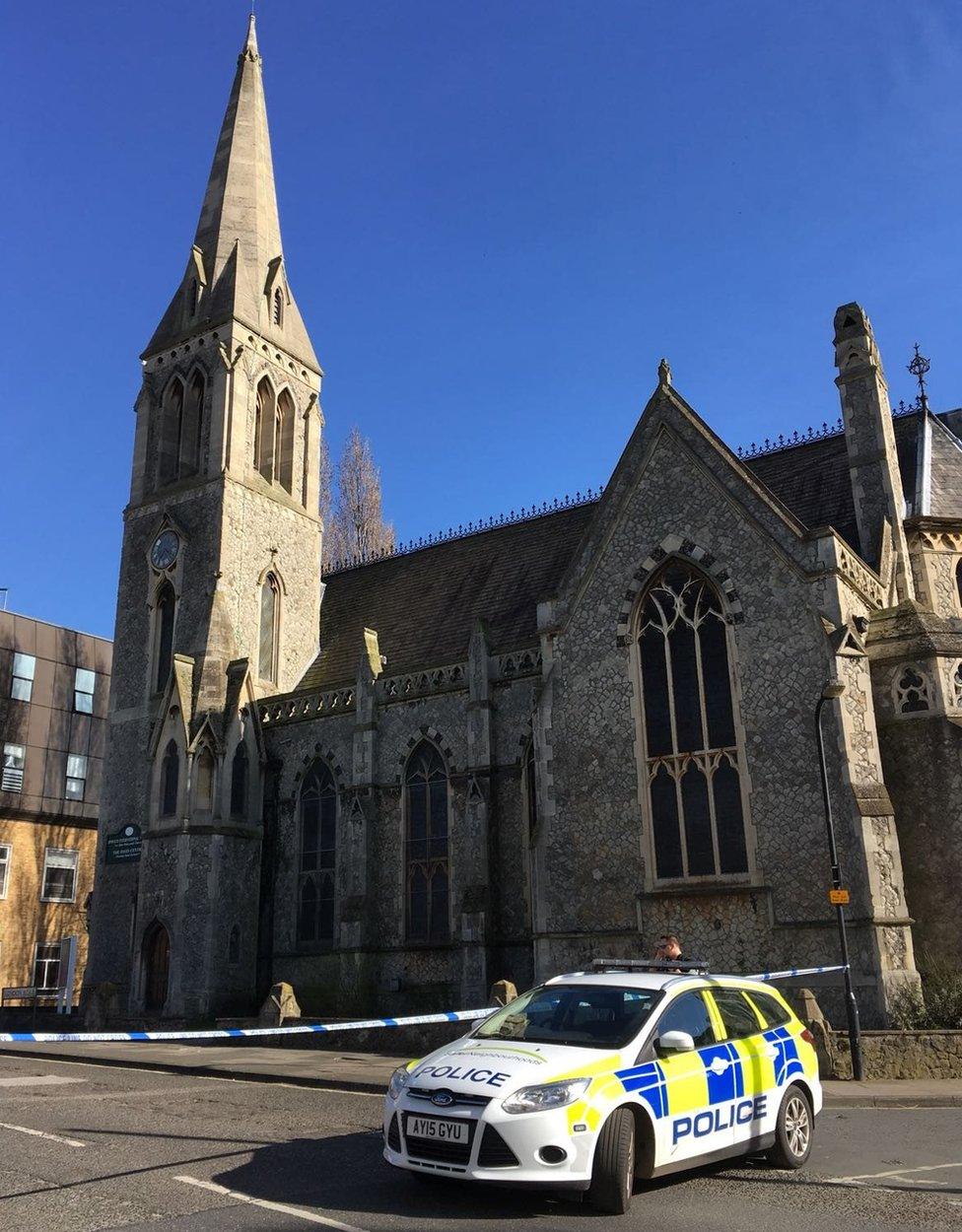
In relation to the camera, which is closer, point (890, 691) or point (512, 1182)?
point (512, 1182)

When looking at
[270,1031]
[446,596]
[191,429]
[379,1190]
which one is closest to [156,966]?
[446,596]

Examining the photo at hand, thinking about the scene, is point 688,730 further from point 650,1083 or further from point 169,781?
point 169,781

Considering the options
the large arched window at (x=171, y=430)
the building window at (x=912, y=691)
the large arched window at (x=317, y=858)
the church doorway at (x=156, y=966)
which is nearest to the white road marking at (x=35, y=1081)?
the church doorway at (x=156, y=966)

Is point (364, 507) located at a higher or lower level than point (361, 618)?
higher

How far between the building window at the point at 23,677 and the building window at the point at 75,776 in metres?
3.08

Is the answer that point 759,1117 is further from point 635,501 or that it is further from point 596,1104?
point 635,501

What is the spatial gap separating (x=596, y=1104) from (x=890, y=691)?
1329 centimetres

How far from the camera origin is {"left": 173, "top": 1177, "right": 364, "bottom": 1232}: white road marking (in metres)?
6.27

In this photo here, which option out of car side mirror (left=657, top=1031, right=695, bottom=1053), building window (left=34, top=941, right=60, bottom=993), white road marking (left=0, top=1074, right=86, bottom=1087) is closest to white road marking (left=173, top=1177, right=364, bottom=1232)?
car side mirror (left=657, top=1031, right=695, bottom=1053)

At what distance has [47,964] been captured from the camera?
39.5m

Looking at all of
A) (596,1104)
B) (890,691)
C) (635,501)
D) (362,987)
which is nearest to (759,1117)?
(596,1104)

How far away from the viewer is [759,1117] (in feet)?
26.8

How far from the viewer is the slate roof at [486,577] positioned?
938 inches

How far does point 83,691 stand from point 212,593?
18.6m
